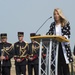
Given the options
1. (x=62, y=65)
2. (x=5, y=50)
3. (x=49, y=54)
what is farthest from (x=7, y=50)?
(x=49, y=54)

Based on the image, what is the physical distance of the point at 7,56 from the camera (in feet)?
38.5

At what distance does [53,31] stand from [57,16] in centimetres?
37

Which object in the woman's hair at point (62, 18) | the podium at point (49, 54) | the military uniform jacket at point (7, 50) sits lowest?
the podium at point (49, 54)

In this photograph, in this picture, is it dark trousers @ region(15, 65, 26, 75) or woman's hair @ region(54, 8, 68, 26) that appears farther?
dark trousers @ region(15, 65, 26, 75)

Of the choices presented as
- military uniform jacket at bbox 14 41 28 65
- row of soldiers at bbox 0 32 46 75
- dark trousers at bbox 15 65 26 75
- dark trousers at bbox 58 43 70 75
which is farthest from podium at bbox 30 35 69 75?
dark trousers at bbox 15 65 26 75

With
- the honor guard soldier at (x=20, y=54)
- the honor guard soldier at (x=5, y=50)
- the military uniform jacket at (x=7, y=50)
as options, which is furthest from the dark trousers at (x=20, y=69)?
the military uniform jacket at (x=7, y=50)

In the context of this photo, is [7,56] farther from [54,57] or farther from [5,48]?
[54,57]

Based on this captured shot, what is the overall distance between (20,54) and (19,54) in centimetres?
3

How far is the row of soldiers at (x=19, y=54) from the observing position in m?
11.6

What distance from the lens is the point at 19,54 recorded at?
38.6ft

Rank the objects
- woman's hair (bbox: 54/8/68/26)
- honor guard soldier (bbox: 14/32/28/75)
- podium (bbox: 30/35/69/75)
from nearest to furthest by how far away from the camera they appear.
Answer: podium (bbox: 30/35/69/75), woman's hair (bbox: 54/8/68/26), honor guard soldier (bbox: 14/32/28/75)

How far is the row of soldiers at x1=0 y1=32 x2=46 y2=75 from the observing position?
1162 centimetres

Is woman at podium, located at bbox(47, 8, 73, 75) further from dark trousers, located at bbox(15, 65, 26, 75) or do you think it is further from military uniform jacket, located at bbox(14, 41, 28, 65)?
dark trousers, located at bbox(15, 65, 26, 75)

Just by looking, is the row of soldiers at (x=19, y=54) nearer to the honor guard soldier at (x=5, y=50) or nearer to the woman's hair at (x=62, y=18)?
the honor guard soldier at (x=5, y=50)
